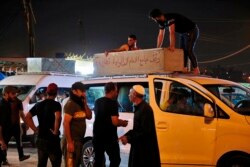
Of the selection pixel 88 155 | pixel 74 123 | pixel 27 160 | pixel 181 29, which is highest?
pixel 181 29

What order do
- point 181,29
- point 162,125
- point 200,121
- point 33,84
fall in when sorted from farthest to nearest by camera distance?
point 33,84, point 181,29, point 162,125, point 200,121

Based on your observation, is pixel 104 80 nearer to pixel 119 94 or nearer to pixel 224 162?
pixel 119 94

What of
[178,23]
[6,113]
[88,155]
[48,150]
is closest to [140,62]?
[178,23]

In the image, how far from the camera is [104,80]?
30.3 ft

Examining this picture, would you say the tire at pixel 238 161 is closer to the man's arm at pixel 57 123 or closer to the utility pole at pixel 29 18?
the man's arm at pixel 57 123

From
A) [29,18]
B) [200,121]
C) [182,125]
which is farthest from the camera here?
[29,18]

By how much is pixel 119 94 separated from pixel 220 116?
219 cm

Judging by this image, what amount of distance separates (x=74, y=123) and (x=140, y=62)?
87.6 inches

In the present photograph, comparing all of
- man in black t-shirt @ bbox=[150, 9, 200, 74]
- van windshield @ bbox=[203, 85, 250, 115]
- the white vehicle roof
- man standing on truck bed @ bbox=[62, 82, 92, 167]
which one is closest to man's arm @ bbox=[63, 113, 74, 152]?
man standing on truck bed @ bbox=[62, 82, 92, 167]

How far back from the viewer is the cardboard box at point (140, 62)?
331 inches

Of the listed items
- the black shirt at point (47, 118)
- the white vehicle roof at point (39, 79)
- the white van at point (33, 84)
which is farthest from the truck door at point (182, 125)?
the white vehicle roof at point (39, 79)

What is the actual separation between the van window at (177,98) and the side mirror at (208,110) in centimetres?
18

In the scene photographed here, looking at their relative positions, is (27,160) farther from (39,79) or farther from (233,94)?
(233,94)

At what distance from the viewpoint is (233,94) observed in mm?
8141
